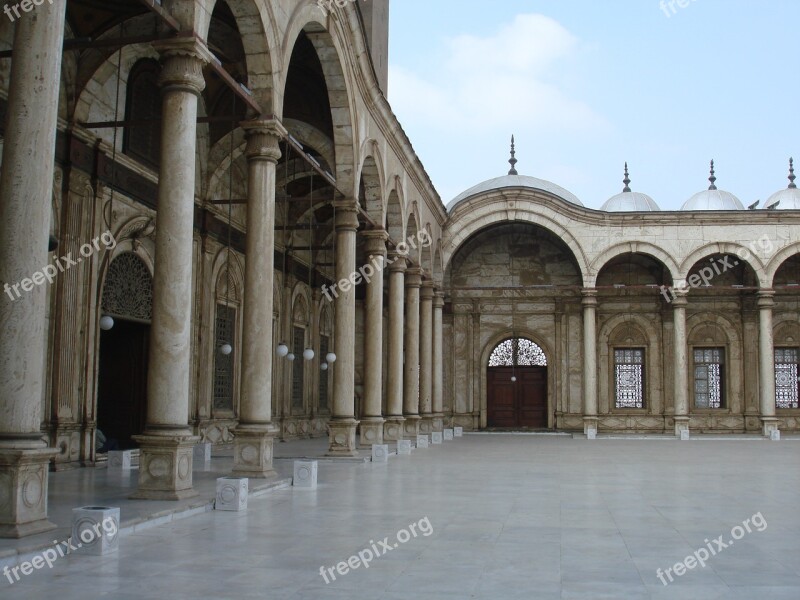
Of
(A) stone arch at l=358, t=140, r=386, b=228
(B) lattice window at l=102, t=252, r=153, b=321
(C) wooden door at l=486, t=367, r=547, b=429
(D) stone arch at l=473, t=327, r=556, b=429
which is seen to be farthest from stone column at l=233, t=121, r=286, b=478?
(C) wooden door at l=486, t=367, r=547, b=429

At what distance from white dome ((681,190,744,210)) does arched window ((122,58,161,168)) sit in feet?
84.7

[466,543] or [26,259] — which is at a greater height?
[26,259]

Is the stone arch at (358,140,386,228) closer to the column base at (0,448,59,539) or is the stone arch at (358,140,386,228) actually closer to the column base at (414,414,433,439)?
the column base at (414,414,433,439)

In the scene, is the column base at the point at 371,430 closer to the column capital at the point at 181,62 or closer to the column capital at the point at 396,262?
the column capital at the point at 396,262

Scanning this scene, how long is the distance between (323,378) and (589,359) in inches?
327

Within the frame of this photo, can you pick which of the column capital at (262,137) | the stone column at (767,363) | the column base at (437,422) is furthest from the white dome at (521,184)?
the column capital at (262,137)

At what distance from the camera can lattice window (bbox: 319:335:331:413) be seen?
85.5 ft

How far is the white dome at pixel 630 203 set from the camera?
35.3 metres

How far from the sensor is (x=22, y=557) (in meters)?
5.98

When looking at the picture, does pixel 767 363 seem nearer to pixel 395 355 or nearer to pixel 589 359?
pixel 589 359

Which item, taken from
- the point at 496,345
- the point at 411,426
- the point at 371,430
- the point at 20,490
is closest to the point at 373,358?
the point at 371,430

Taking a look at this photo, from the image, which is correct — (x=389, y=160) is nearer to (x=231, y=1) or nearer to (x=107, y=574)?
(x=231, y=1)

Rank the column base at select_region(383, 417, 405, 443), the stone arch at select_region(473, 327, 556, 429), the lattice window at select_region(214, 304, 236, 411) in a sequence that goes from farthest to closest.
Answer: the stone arch at select_region(473, 327, 556, 429) → the column base at select_region(383, 417, 405, 443) → the lattice window at select_region(214, 304, 236, 411)

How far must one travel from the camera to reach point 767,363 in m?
26.4
